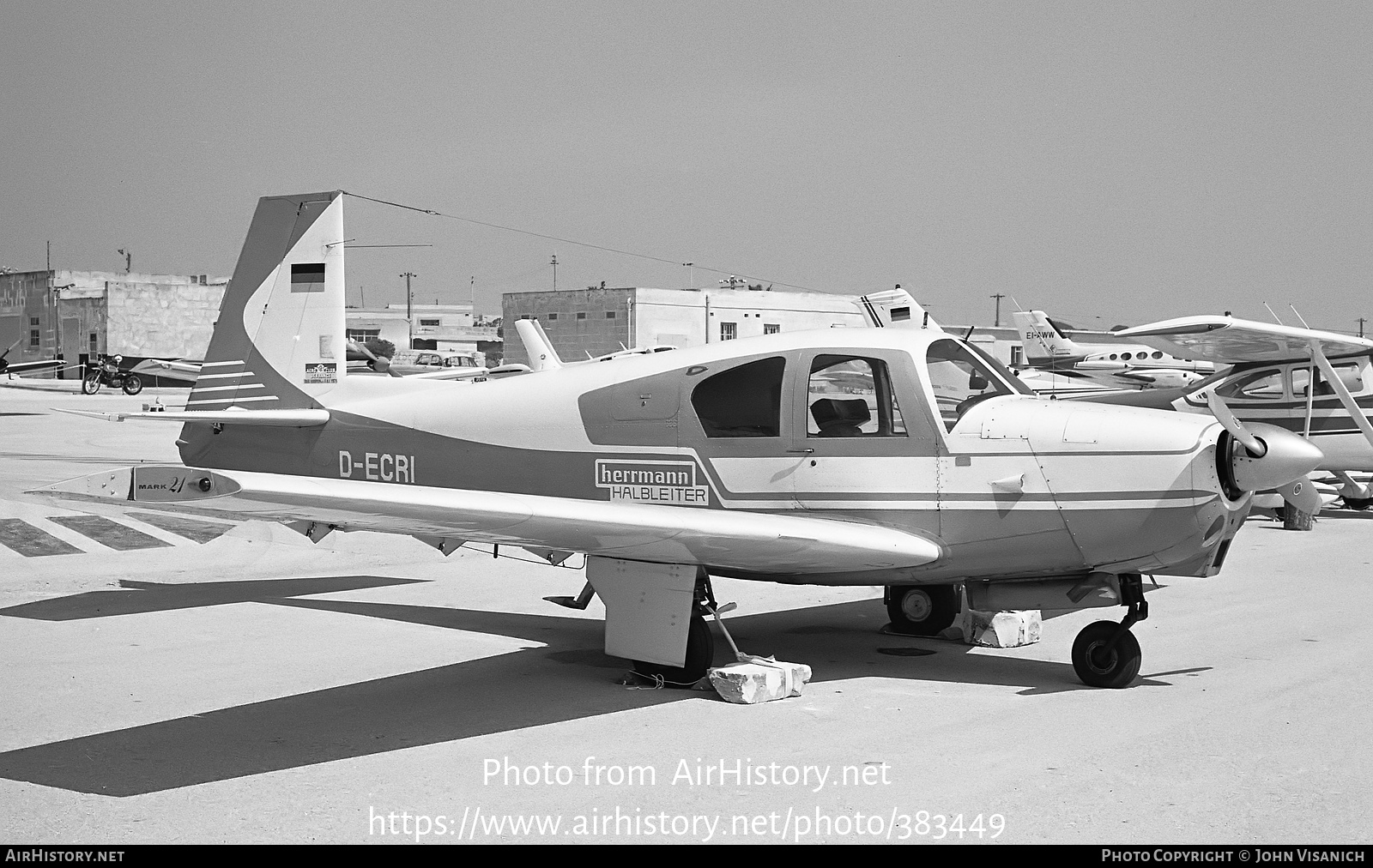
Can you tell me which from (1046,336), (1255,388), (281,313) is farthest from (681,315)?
(281,313)

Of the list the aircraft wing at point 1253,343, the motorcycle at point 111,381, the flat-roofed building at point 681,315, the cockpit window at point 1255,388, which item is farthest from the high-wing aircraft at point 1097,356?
the motorcycle at point 111,381

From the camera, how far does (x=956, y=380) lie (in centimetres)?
779

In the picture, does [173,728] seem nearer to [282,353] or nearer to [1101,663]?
[282,353]

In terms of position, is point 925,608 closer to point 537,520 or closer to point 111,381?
point 537,520

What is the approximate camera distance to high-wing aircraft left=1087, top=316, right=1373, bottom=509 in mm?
17750

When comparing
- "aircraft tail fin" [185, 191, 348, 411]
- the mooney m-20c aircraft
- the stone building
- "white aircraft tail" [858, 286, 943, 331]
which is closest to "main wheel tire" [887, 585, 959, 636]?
the mooney m-20c aircraft

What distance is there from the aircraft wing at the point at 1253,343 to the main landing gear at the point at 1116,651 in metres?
7.14

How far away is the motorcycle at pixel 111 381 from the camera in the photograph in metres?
52.3

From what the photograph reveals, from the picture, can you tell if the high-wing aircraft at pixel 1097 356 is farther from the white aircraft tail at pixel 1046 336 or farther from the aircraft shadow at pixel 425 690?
the aircraft shadow at pixel 425 690

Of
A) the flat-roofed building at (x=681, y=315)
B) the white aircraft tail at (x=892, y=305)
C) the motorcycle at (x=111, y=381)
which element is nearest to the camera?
the white aircraft tail at (x=892, y=305)

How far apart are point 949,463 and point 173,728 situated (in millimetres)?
4682

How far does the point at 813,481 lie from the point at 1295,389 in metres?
15.0

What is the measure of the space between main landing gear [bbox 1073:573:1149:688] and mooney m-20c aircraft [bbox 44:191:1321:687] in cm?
1

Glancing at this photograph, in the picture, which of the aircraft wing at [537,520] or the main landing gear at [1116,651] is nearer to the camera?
the aircraft wing at [537,520]
